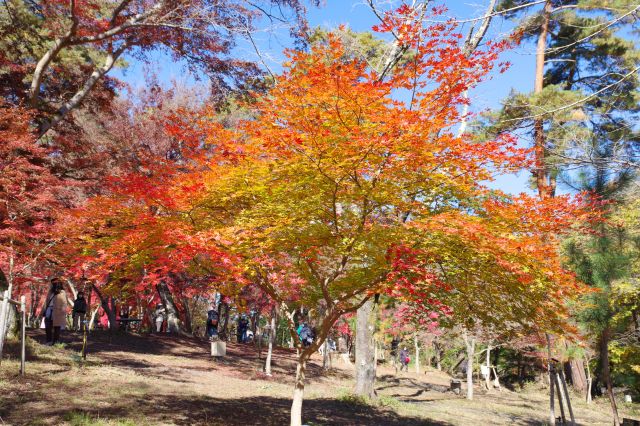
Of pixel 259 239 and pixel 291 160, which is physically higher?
pixel 291 160

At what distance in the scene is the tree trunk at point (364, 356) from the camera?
12.4m

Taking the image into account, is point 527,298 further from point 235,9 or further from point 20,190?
point 20,190

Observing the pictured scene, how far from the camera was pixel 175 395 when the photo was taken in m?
8.83

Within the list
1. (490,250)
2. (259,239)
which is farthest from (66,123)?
(490,250)

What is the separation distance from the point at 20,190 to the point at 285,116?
21.9 feet

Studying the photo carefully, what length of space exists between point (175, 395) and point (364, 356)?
566cm

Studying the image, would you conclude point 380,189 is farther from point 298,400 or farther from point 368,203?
point 298,400

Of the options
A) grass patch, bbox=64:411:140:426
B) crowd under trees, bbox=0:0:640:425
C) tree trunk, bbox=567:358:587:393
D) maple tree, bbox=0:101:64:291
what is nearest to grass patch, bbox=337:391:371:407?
crowd under trees, bbox=0:0:640:425

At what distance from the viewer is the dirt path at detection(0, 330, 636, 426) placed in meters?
6.69

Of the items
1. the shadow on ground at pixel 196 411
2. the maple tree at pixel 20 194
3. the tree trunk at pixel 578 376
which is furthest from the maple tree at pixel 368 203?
the tree trunk at pixel 578 376

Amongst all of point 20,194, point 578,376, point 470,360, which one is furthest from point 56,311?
point 578,376

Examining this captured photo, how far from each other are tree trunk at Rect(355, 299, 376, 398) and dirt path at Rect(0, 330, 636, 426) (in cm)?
51

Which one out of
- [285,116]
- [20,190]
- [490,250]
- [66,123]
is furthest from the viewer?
[66,123]

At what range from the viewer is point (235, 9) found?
9.41 m
